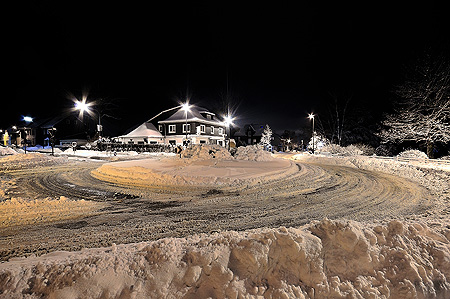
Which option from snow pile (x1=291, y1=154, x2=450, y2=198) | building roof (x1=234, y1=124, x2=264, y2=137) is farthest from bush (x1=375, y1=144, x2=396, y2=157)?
building roof (x1=234, y1=124, x2=264, y2=137)

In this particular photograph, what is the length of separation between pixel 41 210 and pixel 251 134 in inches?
2603

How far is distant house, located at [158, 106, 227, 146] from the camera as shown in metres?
41.6

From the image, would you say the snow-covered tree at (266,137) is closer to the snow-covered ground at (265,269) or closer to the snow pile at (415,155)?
the snow pile at (415,155)

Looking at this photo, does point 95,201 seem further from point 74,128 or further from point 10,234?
point 74,128

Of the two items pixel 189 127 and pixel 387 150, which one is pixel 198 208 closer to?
pixel 387 150

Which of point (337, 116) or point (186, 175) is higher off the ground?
point (337, 116)

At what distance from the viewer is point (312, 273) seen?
2.51 metres

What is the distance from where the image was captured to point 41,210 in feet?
18.3

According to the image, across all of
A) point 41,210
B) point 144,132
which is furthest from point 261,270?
point 144,132

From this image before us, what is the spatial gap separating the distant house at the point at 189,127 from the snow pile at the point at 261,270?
126 feet

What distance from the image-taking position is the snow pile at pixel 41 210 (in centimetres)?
494

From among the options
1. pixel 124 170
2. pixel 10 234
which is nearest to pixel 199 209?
pixel 10 234

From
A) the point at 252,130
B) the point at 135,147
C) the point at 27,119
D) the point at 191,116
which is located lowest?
the point at 135,147

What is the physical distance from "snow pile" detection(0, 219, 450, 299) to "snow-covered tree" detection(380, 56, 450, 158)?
2410 centimetres
